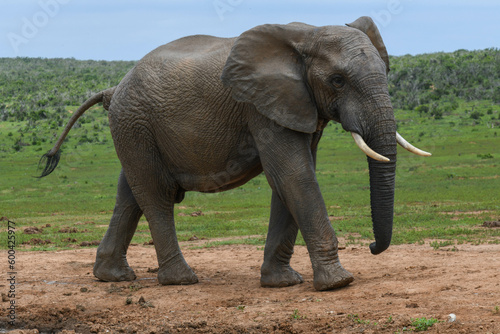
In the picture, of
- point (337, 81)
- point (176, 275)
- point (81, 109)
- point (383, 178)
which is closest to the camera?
point (383, 178)

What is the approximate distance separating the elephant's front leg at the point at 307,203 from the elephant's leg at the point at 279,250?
723 mm

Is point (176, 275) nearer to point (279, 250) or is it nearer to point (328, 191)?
point (279, 250)

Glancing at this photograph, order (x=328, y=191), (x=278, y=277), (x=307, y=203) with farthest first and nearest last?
(x=328, y=191)
(x=278, y=277)
(x=307, y=203)

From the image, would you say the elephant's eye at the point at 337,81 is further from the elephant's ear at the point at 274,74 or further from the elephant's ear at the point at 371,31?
the elephant's ear at the point at 371,31

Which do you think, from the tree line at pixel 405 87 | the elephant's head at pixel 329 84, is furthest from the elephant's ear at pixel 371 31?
the tree line at pixel 405 87

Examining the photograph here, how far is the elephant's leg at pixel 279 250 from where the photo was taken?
8.36 m

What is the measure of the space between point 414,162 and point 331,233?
69.6 ft

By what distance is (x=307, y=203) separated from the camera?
7562mm

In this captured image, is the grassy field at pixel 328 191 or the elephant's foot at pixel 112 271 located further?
the grassy field at pixel 328 191

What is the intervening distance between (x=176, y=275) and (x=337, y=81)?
310 cm

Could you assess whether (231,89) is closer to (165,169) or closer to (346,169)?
(165,169)

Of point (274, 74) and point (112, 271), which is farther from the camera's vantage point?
point (112, 271)

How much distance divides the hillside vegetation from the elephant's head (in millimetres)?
3892

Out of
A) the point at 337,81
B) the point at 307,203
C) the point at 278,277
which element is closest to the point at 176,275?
the point at 278,277
